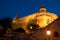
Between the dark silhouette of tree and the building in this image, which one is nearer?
the building

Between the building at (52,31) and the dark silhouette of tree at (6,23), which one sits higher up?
the dark silhouette of tree at (6,23)

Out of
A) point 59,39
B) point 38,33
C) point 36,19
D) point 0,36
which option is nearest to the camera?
point 59,39

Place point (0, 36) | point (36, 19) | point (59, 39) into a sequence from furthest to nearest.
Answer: point (36, 19)
point (0, 36)
point (59, 39)

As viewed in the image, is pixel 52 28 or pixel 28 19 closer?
pixel 52 28

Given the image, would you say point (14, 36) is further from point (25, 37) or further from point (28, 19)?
point (28, 19)

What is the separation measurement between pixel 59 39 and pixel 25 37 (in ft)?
19.5

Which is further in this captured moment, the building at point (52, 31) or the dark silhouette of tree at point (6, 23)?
the dark silhouette of tree at point (6, 23)

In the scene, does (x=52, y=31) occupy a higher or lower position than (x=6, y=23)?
lower

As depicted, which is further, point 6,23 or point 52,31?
point 6,23

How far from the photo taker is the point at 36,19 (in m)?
63.2

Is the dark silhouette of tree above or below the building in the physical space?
above

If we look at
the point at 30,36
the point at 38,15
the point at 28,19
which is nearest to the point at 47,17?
the point at 38,15

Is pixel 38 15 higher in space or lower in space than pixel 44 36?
higher

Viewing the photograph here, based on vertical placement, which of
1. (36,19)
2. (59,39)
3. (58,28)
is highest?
(36,19)
